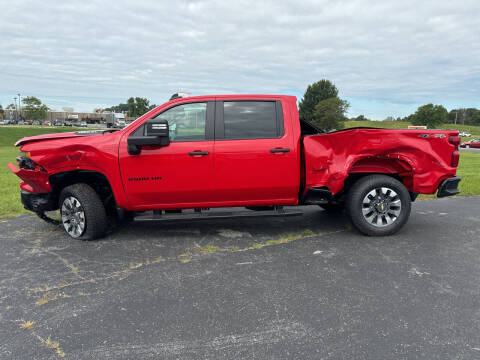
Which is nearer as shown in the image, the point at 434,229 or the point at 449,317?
the point at 449,317

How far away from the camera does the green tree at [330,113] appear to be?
73062 millimetres

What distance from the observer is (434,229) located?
5168 millimetres

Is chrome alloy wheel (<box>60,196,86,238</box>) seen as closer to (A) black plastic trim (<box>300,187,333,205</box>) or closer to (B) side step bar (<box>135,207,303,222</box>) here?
(B) side step bar (<box>135,207,303,222</box>)

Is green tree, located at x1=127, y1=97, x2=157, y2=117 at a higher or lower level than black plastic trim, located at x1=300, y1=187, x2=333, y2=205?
higher

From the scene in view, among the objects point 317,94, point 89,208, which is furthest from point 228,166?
point 317,94

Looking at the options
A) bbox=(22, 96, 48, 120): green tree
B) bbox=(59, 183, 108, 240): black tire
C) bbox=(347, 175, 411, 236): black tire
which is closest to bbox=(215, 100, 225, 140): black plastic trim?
bbox=(59, 183, 108, 240): black tire

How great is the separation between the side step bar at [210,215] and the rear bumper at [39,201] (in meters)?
1.22

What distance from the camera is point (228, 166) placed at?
14.6 ft

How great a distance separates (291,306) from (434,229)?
333 centimetres

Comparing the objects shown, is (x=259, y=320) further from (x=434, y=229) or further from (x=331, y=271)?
(x=434, y=229)

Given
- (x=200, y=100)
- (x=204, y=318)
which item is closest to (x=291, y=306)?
(x=204, y=318)

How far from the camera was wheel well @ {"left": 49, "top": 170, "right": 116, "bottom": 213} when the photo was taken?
4605mm

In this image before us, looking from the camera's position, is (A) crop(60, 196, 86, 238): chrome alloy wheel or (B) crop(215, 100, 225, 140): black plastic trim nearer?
(B) crop(215, 100, 225, 140): black plastic trim

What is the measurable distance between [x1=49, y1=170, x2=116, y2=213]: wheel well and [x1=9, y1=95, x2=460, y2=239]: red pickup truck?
1 cm
